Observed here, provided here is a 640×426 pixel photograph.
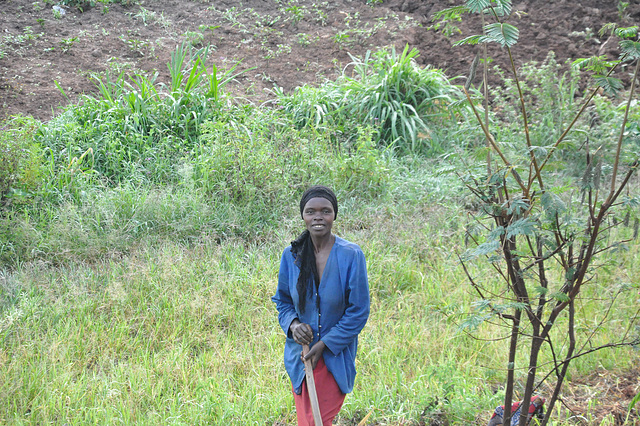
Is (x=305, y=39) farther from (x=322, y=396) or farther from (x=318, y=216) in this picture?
(x=322, y=396)

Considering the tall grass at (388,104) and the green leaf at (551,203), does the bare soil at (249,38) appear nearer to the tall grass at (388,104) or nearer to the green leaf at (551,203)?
the tall grass at (388,104)

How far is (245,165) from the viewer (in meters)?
5.35

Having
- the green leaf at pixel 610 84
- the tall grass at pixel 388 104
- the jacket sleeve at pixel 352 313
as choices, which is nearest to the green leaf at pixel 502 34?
the green leaf at pixel 610 84

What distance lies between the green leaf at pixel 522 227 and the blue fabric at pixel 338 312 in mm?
638

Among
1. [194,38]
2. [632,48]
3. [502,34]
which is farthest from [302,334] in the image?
[194,38]

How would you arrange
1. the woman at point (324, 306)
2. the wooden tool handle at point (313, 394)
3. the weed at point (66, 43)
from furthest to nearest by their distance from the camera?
the weed at point (66, 43)
the woman at point (324, 306)
the wooden tool handle at point (313, 394)

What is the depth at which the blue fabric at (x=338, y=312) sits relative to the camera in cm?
227

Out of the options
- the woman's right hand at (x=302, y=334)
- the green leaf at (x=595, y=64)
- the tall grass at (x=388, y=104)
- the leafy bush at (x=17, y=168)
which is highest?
the green leaf at (x=595, y=64)

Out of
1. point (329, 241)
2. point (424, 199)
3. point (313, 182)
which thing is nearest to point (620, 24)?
point (424, 199)

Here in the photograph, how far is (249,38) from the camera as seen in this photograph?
29.9 feet

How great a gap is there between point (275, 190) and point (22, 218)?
2306mm

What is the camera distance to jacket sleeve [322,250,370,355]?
2.25 metres

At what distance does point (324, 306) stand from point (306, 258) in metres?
0.22

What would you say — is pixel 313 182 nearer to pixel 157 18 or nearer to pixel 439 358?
pixel 439 358
